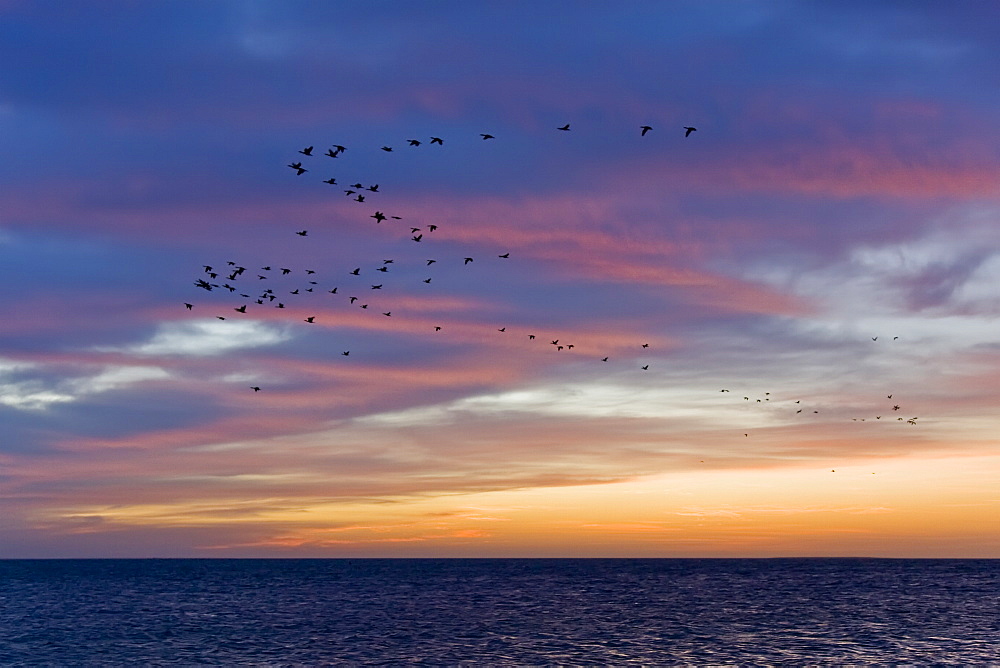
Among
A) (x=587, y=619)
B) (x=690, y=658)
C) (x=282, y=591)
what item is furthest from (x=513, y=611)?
(x=282, y=591)

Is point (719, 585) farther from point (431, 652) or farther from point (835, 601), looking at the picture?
point (431, 652)

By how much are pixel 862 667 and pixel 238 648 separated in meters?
53.1

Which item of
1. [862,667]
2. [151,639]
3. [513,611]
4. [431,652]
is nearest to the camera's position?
[862,667]

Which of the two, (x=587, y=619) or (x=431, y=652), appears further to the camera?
(x=587, y=619)

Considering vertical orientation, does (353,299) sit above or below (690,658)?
above

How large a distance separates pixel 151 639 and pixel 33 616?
40.3m

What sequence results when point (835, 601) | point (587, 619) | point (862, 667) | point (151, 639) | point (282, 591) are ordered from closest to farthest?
1. point (862, 667)
2. point (151, 639)
3. point (587, 619)
4. point (835, 601)
5. point (282, 591)

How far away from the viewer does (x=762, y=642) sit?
3243 inches

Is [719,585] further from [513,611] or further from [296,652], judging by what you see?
[296,652]

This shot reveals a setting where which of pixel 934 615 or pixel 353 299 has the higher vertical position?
pixel 353 299

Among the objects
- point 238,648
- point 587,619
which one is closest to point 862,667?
point 587,619

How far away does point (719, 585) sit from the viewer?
17988 centimetres

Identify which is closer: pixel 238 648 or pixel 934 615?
pixel 238 648

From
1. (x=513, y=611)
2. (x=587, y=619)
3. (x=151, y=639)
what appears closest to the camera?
(x=151, y=639)
